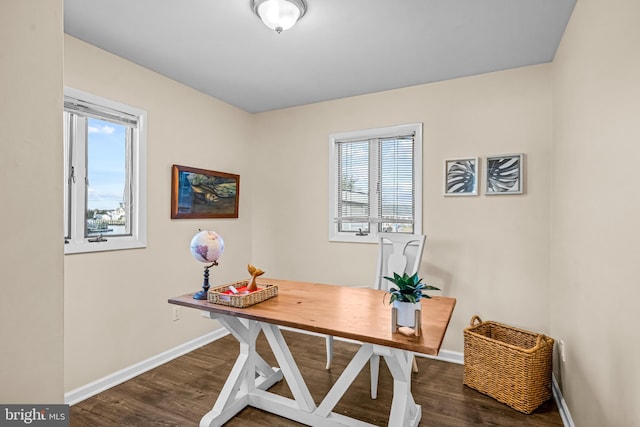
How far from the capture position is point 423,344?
1391 mm

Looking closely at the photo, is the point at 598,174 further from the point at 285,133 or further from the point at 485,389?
the point at 285,133

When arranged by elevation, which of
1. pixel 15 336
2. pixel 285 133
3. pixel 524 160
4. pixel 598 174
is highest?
pixel 285 133

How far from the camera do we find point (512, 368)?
2.21m

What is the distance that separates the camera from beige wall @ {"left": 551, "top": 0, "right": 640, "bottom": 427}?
49.4 inches

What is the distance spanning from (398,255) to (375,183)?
0.87 metres

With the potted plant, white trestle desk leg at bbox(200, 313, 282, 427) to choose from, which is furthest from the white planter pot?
white trestle desk leg at bbox(200, 313, 282, 427)

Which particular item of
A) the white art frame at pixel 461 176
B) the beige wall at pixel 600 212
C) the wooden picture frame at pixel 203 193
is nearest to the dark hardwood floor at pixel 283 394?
the beige wall at pixel 600 212

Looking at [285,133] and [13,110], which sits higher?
[285,133]

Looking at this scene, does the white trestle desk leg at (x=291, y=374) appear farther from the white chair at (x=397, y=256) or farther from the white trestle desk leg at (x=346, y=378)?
the white chair at (x=397, y=256)

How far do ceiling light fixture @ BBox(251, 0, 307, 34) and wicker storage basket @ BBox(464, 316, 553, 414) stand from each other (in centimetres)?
238

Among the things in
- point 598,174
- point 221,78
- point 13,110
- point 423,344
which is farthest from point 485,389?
point 221,78

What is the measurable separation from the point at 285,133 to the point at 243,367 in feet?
8.11

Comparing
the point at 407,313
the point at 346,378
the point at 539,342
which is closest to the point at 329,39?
the point at 407,313

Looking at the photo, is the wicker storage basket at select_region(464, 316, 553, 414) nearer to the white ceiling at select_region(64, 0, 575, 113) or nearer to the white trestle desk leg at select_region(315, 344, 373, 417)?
the white trestle desk leg at select_region(315, 344, 373, 417)
